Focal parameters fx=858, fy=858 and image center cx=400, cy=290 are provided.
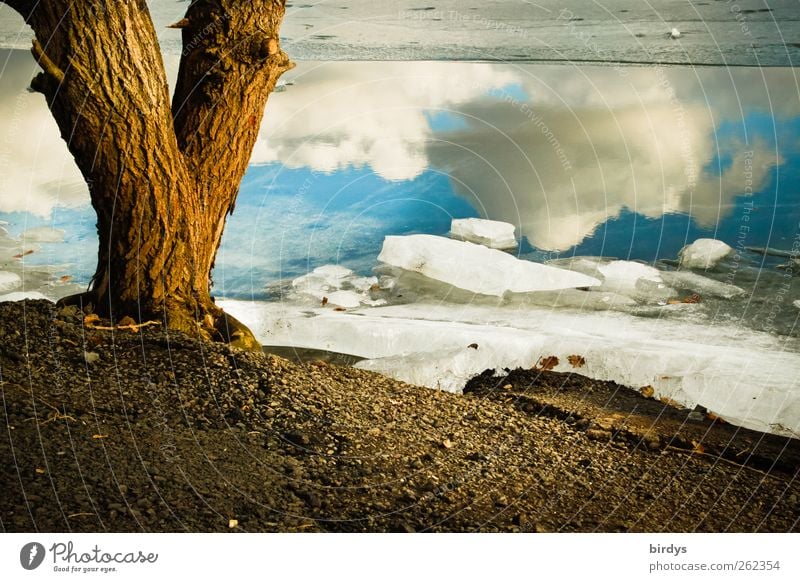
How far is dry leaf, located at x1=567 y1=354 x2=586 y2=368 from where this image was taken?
11.7 ft

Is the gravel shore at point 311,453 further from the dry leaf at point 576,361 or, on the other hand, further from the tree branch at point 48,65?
the tree branch at point 48,65

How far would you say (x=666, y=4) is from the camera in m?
5.95

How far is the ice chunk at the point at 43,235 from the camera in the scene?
4676 mm

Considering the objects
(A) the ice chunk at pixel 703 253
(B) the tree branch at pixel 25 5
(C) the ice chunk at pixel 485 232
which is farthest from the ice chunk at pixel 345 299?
(B) the tree branch at pixel 25 5

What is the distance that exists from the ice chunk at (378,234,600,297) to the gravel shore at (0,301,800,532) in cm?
128

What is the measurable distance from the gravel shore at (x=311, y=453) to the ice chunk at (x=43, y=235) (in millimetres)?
1867

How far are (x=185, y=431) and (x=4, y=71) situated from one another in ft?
13.0

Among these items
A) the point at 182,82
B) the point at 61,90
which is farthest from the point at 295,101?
the point at 61,90

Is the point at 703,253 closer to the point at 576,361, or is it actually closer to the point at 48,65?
the point at 576,361

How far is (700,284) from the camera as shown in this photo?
13.7ft

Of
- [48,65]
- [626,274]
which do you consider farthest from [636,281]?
[48,65]

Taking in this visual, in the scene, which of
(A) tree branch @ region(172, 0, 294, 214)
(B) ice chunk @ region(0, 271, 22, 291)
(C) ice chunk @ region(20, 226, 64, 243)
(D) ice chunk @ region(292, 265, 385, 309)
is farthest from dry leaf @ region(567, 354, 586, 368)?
(C) ice chunk @ region(20, 226, 64, 243)

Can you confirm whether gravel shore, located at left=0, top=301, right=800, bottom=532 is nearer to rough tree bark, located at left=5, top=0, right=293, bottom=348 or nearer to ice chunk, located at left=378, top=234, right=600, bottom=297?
rough tree bark, located at left=5, top=0, right=293, bottom=348

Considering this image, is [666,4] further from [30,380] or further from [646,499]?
[30,380]
